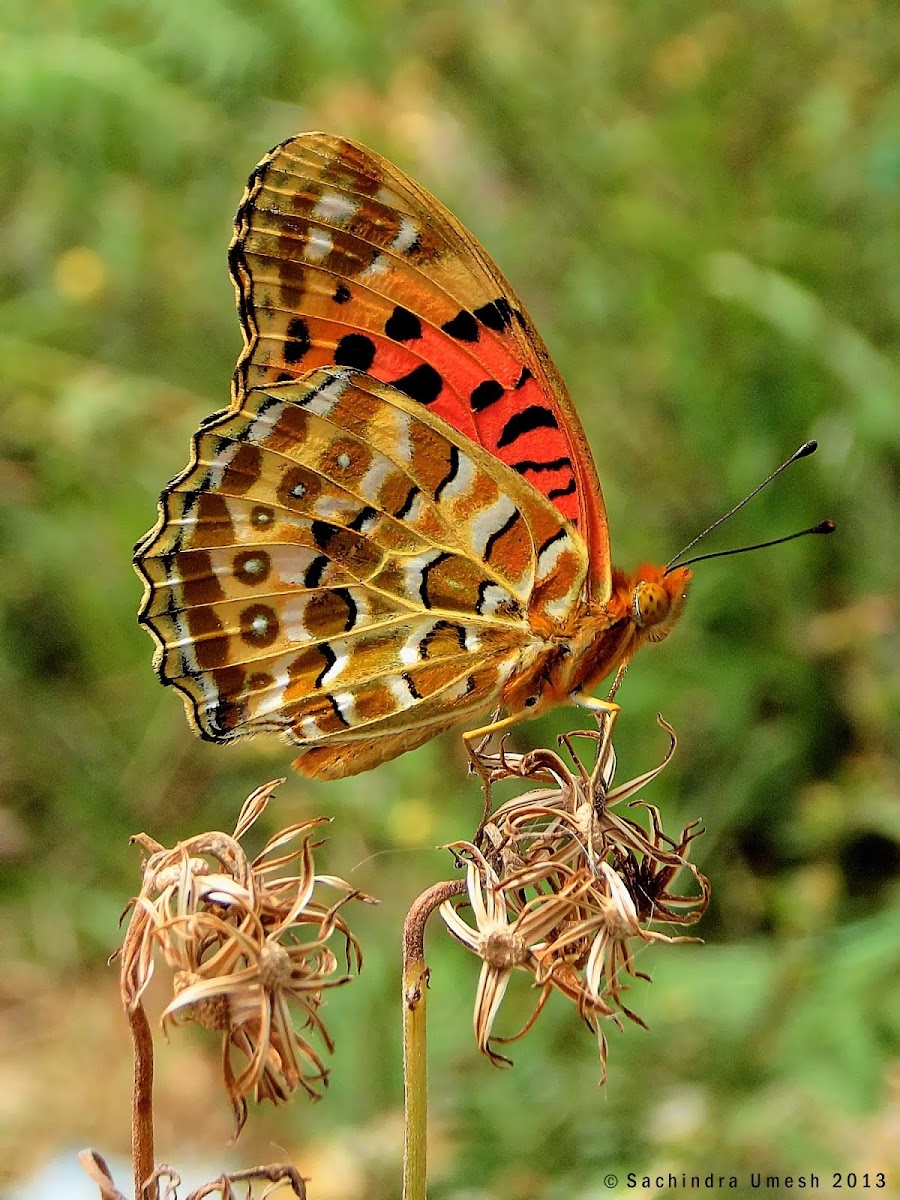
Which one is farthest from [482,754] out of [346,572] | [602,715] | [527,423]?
[527,423]

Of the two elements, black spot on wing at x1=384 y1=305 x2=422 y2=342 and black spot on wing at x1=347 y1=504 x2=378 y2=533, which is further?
black spot on wing at x1=347 y1=504 x2=378 y2=533

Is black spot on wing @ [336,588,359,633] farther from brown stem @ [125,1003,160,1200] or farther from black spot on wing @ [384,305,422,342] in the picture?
brown stem @ [125,1003,160,1200]

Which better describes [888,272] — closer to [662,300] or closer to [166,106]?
[662,300]

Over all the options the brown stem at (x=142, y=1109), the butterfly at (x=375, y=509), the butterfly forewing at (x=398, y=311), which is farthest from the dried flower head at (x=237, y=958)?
the butterfly forewing at (x=398, y=311)

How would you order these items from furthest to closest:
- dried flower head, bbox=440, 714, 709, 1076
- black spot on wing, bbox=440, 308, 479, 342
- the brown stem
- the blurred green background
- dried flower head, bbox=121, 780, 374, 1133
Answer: the blurred green background → black spot on wing, bbox=440, 308, 479, 342 → dried flower head, bbox=440, 714, 709, 1076 → dried flower head, bbox=121, 780, 374, 1133 → the brown stem

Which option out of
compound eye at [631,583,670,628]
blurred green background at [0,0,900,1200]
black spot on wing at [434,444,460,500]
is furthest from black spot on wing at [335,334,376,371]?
blurred green background at [0,0,900,1200]

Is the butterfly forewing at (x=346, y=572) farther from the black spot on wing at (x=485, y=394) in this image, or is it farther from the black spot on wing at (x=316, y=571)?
the black spot on wing at (x=485, y=394)

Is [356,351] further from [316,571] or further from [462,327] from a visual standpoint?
[316,571]

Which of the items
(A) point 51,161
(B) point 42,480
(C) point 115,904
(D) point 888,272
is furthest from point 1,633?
(D) point 888,272
